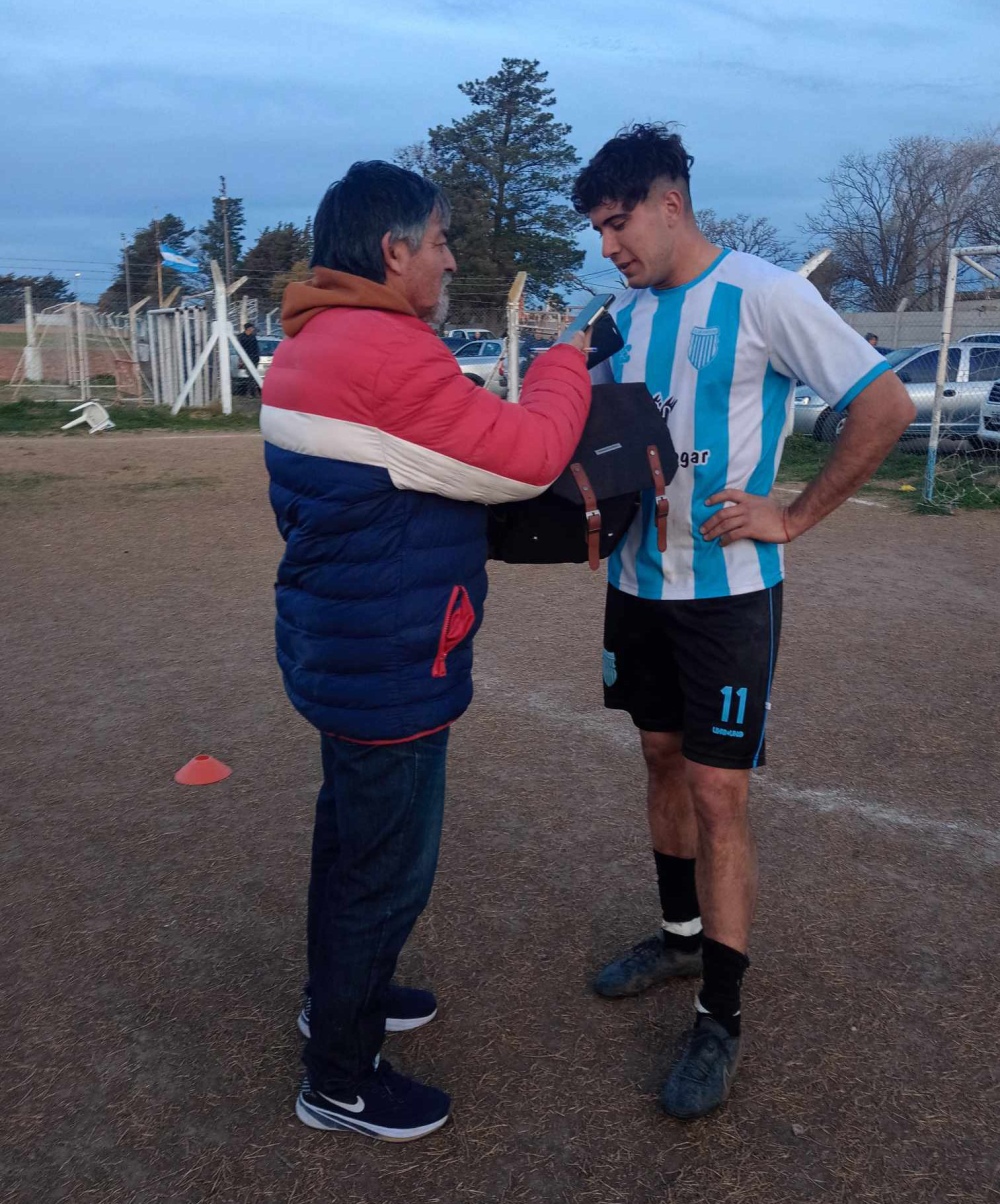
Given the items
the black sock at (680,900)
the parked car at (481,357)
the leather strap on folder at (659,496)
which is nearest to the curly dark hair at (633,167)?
the leather strap on folder at (659,496)

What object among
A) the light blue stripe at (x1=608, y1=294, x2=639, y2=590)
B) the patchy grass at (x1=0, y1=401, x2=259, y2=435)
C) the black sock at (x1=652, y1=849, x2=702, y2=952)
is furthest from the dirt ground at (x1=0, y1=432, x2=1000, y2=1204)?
the patchy grass at (x1=0, y1=401, x2=259, y2=435)

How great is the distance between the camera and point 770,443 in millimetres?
2592

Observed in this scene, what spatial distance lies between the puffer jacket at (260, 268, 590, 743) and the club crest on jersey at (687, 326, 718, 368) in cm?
39

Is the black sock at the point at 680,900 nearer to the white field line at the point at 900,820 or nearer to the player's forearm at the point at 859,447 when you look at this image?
the player's forearm at the point at 859,447

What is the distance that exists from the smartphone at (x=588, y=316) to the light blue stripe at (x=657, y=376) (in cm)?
17

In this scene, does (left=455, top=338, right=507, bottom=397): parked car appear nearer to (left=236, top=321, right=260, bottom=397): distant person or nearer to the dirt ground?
(left=236, top=321, right=260, bottom=397): distant person

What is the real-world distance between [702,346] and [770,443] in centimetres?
28

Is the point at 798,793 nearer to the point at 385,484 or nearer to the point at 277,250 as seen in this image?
the point at 385,484

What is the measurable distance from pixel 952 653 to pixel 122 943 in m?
4.61

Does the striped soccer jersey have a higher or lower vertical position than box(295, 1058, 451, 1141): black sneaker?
higher

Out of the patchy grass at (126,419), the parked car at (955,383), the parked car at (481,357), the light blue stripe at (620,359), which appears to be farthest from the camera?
the parked car at (481,357)

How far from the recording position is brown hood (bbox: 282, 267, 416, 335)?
206 cm

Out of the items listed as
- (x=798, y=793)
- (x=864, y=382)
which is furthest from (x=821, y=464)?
(x=864, y=382)

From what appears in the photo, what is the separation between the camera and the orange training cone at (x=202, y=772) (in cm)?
427
